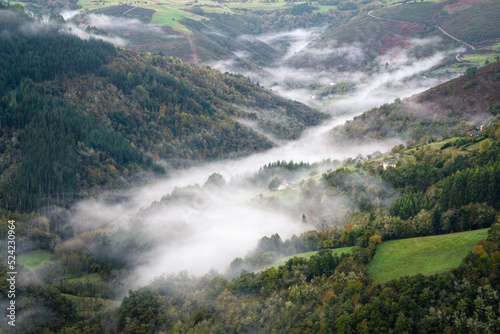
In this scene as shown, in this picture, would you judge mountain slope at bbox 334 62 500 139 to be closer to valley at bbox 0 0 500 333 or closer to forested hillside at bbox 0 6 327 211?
valley at bbox 0 0 500 333

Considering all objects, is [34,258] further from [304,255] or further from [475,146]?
[475,146]

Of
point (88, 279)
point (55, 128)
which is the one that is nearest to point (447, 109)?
point (88, 279)

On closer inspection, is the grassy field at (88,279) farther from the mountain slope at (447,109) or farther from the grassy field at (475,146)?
the mountain slope at (447,109)

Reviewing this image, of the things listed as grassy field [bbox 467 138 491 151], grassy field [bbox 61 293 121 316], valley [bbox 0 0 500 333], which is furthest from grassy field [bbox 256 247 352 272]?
grassy field [bbox 467 138 491 151]

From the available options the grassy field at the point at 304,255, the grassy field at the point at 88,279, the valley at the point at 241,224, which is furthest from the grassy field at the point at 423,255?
the grassy field at the point at 88,279

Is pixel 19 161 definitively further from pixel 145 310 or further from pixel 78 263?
pixel 145 310

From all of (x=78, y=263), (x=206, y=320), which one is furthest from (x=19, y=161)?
(x=206, y=320)
